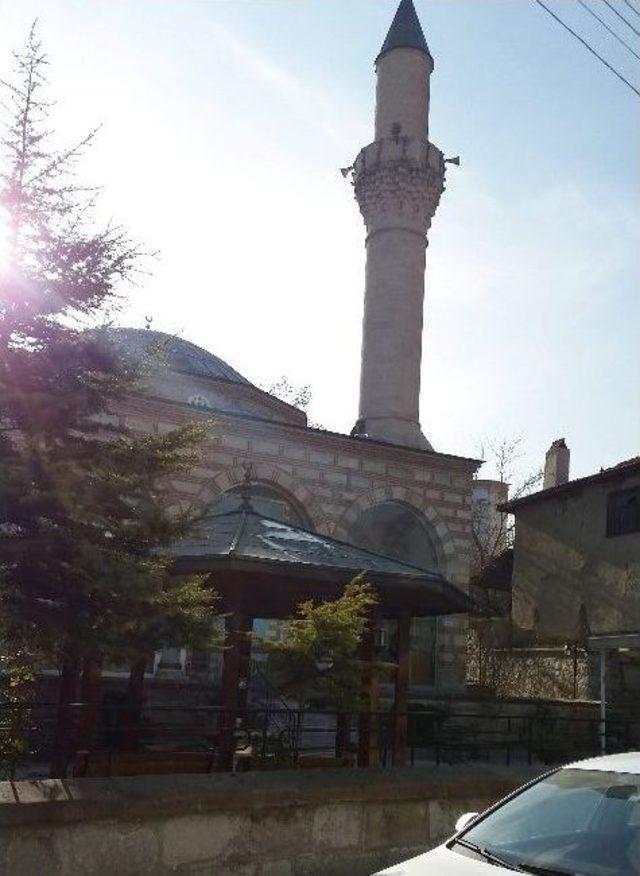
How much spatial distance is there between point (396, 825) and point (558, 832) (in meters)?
3.35

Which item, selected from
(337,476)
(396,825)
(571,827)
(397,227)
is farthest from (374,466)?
(571,827)

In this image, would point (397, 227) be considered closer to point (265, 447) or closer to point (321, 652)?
point (265, 447)

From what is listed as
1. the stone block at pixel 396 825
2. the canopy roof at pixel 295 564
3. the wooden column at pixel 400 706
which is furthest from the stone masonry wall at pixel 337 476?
the stone block at pixel 396 825

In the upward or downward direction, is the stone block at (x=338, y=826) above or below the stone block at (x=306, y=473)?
below

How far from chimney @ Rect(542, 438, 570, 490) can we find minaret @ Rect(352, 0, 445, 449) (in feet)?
28.3

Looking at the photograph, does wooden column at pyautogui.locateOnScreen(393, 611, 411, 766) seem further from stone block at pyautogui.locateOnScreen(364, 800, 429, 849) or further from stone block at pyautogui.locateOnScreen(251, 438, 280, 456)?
stone block at pyautogui.locateOnScreen(251, 438, 280, 456)

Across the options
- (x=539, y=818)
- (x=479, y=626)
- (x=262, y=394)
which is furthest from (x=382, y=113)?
(x=539, y=818)

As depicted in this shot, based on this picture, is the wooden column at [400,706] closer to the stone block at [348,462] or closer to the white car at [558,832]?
the white car at [558,832]

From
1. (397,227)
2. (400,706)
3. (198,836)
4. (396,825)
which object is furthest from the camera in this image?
(397,227)

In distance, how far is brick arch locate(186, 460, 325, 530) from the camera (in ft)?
61.8

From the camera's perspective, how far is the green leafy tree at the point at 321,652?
8.19 meters

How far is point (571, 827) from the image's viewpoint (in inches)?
188

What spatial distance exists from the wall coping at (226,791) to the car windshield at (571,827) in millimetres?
2369

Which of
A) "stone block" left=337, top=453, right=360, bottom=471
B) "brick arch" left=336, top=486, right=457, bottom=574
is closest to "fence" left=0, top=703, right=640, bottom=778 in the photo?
"brick arch" left=336, top=486, right=457, bottom=574
